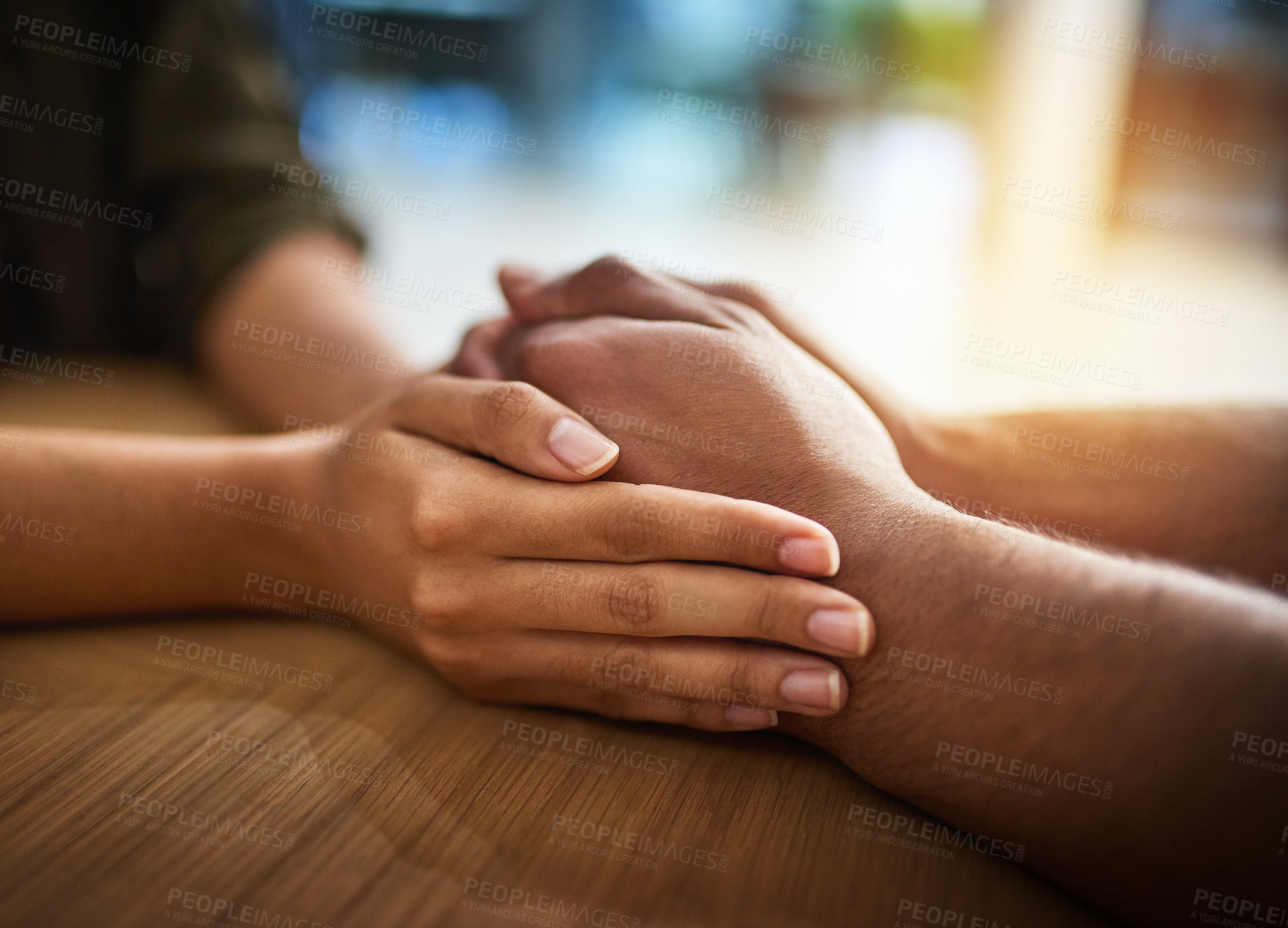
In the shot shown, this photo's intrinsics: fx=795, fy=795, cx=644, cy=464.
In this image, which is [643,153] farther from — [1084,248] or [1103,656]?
[1103,656]

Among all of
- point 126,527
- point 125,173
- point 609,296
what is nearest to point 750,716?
point 609,296

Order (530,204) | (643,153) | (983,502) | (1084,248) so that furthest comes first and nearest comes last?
(643,153) < (530,204) < (1084,248) < (983,502)

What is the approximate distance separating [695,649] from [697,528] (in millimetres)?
89

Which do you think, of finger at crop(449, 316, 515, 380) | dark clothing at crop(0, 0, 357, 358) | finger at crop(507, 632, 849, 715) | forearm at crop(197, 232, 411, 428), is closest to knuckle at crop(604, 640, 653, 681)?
finger at crop(507, 632, 849, 715)

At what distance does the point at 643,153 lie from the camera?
6531 millimetres

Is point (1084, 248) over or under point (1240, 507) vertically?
over

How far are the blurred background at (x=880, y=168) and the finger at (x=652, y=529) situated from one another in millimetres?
316

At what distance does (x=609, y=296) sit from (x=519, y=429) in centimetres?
19

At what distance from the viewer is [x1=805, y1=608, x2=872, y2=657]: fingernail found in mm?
525

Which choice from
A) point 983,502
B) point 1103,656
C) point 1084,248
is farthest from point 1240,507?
point 1084,248

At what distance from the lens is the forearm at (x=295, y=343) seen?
105cm

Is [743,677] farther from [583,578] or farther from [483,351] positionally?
[483,351]

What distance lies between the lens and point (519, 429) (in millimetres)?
606

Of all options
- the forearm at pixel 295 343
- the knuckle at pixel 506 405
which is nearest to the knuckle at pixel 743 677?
the knuckle at pixel 506 405
